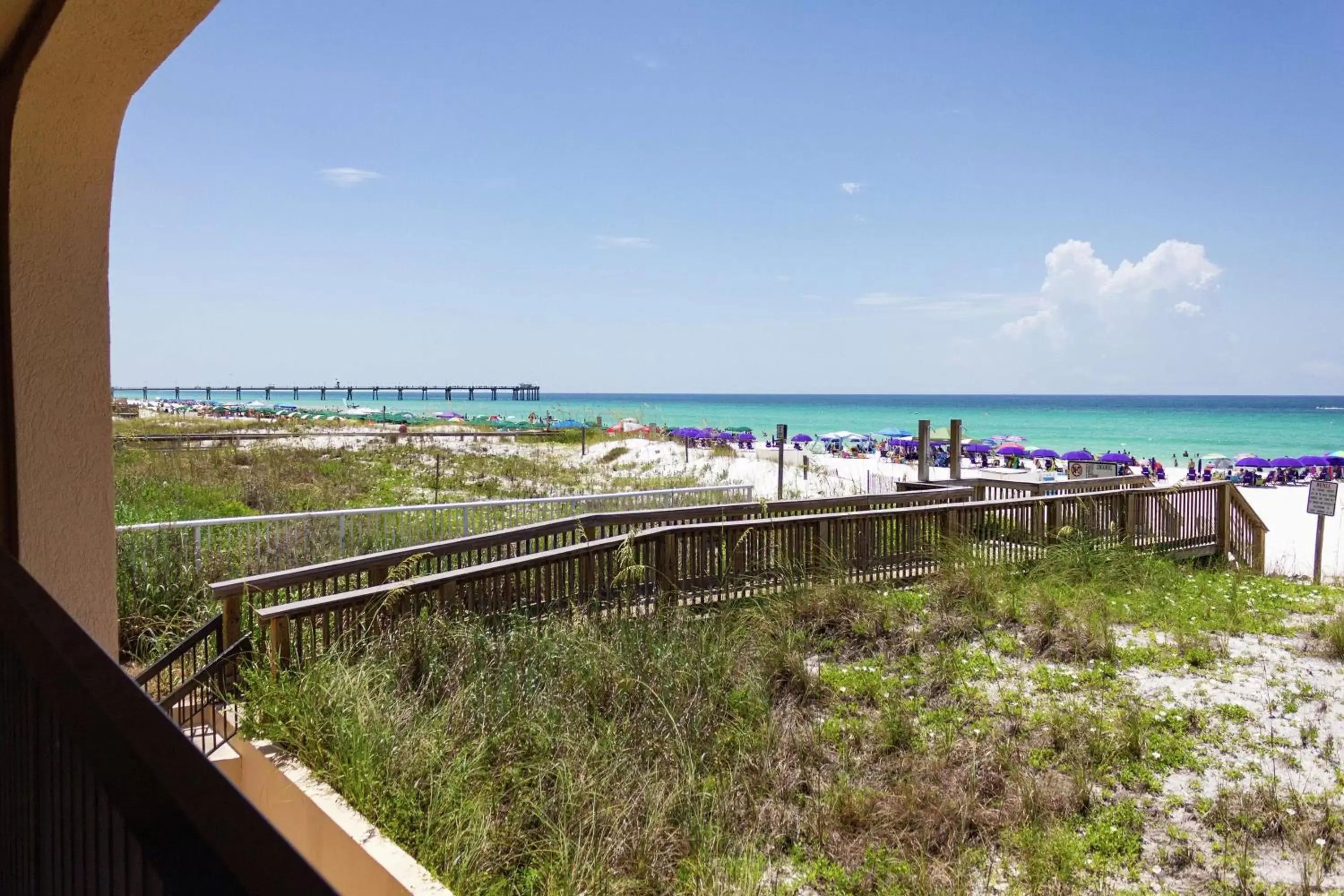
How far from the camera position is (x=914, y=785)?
486 centimetres

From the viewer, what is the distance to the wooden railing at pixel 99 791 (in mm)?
858

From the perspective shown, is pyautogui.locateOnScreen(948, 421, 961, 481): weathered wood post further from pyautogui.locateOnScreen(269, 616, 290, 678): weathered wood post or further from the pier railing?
pyautogui.locateOnScreen(269, 616, 290, 678): weathered wood post

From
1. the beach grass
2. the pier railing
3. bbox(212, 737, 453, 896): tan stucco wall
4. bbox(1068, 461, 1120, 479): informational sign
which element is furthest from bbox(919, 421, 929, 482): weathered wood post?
bbox(212, 737, 453, 896): tan stucco wall

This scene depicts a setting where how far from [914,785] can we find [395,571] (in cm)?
394

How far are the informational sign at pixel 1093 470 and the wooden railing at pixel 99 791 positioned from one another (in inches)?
647

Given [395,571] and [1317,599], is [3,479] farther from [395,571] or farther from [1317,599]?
[1317,599]

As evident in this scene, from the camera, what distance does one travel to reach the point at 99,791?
3.73 ft

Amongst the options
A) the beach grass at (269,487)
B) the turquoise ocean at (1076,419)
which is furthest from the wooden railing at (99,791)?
the turquoise ocean at (1076,419)

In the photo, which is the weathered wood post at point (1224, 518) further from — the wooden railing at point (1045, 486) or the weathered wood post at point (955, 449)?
the weathered wood post at point (955, 449)

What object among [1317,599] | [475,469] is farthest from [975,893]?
[475,469]

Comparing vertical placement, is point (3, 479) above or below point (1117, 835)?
above

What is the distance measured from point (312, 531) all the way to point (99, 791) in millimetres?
9886

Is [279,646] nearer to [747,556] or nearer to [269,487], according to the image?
[747,556]

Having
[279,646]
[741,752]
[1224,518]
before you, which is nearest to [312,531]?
[279,646]
